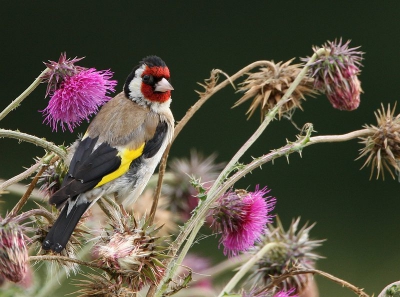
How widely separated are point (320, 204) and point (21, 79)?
3242mm

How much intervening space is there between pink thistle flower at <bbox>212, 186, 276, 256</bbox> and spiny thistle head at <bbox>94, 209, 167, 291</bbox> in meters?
0.34

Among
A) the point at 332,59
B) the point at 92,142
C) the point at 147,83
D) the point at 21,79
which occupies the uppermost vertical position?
the point at 332,59

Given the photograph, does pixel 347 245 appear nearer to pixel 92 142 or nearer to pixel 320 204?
pixel 320 204

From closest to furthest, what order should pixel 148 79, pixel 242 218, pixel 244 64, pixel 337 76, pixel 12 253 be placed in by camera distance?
pixel 12 253 < pixel 242 218 < pixel 337 76 < pixel 148 79 < pixel 244 64

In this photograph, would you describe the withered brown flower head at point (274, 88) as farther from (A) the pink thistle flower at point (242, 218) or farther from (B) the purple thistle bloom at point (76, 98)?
(B) the purple thistle bloom at point (76, 98)

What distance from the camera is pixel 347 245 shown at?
315 inches

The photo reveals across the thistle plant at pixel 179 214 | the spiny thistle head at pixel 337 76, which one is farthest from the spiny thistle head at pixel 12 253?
the spiny thistle head at pixel 337 76

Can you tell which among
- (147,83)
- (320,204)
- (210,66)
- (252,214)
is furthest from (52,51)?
(252,214)

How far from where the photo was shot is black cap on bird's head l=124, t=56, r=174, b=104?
2846mm

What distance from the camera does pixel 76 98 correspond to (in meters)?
2.28

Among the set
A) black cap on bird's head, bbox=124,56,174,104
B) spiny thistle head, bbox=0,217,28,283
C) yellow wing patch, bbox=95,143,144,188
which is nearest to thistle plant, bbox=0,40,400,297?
spiny thistle head, bbox=0,217,28,283

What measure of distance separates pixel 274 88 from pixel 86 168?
0.64 m

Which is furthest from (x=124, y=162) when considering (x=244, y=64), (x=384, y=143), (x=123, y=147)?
(x=244, y=64)

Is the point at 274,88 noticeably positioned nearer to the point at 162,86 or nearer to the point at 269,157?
the point at 162,86
